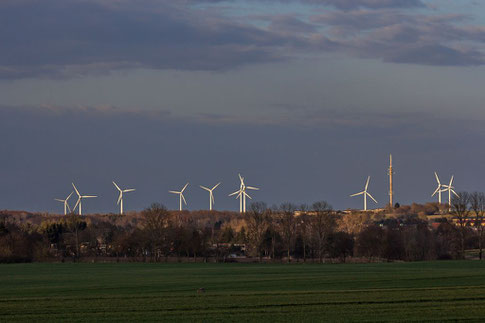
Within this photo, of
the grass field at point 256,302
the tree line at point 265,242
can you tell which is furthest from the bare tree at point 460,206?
the grass field at point 256,302

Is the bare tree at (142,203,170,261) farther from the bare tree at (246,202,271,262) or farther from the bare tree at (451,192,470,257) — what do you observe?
the bare tree at (451,192,470,257)

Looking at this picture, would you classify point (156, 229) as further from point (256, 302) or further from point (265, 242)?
point (256, 302)

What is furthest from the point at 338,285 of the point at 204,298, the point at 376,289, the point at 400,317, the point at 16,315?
the point at 16,315

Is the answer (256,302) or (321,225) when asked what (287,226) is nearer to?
(321,225)

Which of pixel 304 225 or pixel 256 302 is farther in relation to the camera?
pixel 304 225

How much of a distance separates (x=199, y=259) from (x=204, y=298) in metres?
96.9

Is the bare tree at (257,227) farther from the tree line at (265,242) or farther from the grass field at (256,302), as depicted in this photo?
the grass field at (256,302)

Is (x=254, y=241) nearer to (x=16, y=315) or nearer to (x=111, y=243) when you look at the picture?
(x=111, y=243)

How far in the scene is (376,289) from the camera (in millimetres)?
50844

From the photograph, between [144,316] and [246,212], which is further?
[246,212]

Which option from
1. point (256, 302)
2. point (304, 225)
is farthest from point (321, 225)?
point (256, 302)

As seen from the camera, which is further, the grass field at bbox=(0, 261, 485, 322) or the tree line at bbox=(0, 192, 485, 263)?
the tree line at bbox=(0, 192, 485, 263)

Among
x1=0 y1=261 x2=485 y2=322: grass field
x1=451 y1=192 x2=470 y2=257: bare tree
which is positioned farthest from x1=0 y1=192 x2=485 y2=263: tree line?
x1=0 y1=261 x2=485 y2=322: grass field

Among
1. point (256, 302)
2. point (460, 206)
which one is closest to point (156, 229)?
point (460, 206)
